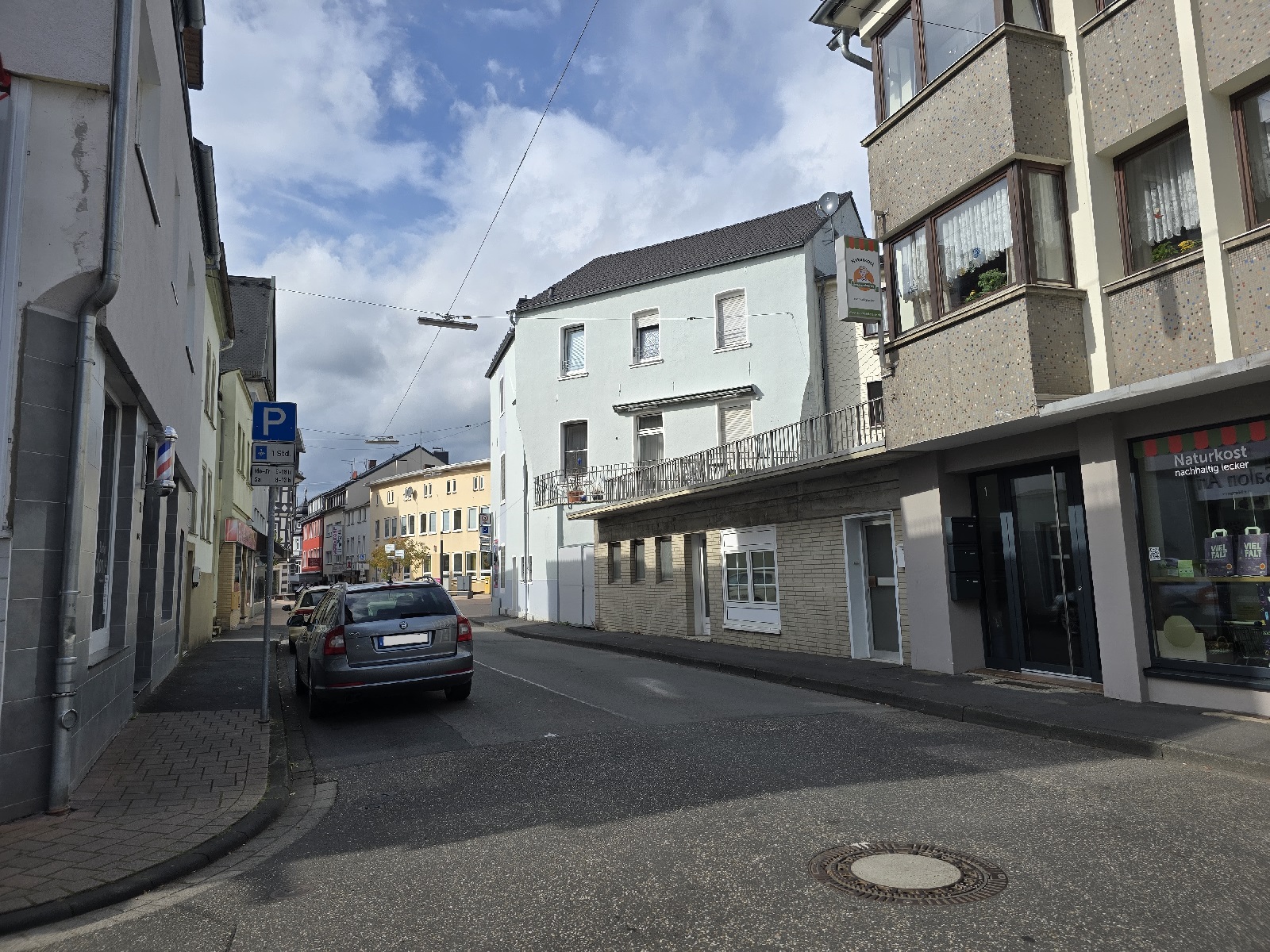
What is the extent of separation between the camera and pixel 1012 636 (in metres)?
11.7

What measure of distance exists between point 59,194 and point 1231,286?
9.82 metres

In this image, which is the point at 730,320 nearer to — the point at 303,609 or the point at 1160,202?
the point at 303,609

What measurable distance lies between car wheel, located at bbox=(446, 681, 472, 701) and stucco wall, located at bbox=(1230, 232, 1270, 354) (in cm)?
885

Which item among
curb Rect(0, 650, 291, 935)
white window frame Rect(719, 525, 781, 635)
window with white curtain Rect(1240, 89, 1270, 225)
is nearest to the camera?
curb Rect(0, 650, 291, 935)

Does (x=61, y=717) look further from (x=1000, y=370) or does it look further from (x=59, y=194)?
(x=1000, y=370)

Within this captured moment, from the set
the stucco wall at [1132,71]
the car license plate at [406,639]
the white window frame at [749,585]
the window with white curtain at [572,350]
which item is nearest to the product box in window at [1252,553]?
the stucco wall at [1132,71]

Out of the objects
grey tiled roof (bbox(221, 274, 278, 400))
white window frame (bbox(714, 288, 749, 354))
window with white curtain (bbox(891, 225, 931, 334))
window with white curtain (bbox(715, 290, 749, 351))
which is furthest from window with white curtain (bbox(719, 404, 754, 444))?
grey tiled roof (bbox(221, 274, 278, 400))

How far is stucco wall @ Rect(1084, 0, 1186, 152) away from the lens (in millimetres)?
8891

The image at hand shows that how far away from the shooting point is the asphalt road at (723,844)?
12.6 feet

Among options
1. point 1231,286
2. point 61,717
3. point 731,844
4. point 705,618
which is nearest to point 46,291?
point 61,717

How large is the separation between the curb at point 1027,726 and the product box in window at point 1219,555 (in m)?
2.34

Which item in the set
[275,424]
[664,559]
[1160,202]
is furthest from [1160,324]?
[664,559]

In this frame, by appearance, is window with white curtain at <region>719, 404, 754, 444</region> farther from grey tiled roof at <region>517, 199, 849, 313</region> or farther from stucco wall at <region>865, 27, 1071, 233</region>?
stucco wall at <region>865, 27, 1071, 233</region>

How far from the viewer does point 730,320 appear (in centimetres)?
2467
